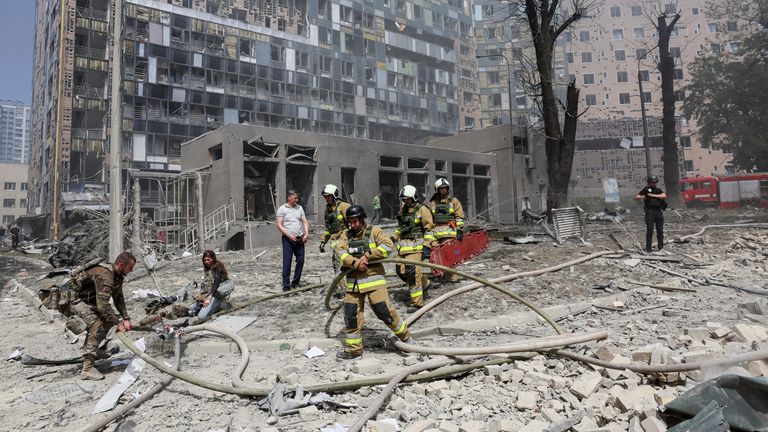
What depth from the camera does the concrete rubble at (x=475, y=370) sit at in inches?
120

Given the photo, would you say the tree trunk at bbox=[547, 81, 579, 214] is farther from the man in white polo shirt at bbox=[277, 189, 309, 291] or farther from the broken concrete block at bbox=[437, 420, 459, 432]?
the broken concrete block at bbox=[437, 420, 459, 432]

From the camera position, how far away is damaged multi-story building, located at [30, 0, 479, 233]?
115 ft

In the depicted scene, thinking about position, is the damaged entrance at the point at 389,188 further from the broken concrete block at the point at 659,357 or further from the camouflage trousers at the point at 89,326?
the broken concrete block at the point at 659,357

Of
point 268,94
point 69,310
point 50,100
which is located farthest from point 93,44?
point 69,310

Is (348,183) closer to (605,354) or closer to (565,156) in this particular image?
(565,156)

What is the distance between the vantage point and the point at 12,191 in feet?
190

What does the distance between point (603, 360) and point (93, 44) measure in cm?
4587

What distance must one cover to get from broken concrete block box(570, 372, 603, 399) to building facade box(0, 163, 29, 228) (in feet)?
243

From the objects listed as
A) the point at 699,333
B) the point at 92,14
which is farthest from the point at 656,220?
the point at 92,14

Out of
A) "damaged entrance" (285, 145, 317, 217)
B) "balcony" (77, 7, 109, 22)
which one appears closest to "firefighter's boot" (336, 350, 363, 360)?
"damaged entrance" (285, 145, 317, 217)

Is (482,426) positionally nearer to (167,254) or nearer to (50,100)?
(167,254)

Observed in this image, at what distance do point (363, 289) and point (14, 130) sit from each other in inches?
7027

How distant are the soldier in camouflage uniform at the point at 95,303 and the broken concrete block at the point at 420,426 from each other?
3.17m

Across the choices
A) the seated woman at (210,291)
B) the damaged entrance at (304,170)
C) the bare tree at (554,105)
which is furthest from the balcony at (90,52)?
the seated woman at (210,291)
